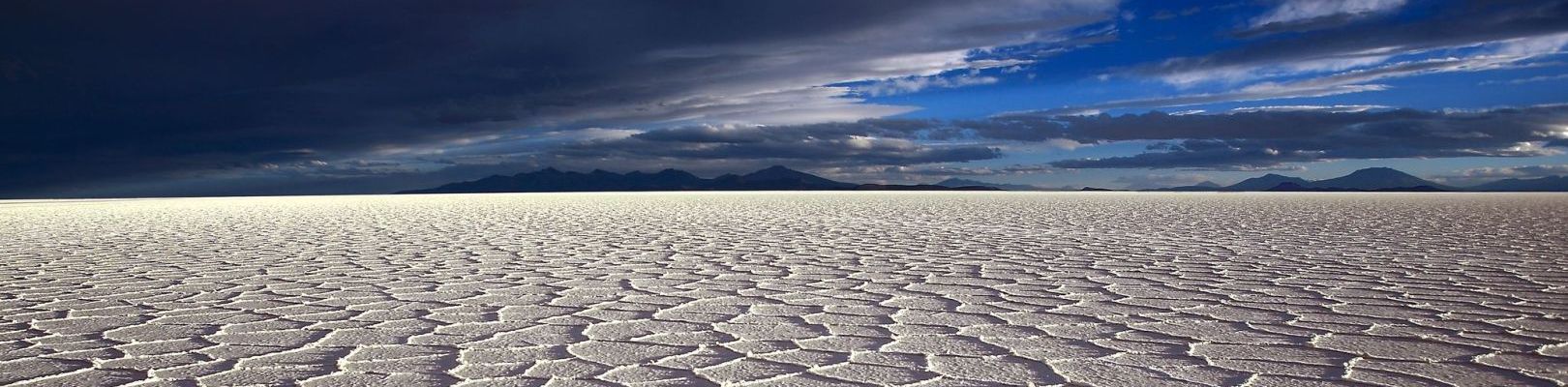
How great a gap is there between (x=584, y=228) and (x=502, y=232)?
1.02 meters

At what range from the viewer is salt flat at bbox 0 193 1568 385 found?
2.83 metres

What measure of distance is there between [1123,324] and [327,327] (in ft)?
8.70

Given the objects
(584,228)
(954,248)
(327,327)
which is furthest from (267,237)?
(327,327)

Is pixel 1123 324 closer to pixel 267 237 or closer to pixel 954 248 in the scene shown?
pixel 954 248

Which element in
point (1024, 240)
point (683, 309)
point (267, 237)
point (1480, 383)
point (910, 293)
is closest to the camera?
point (1480, 383)

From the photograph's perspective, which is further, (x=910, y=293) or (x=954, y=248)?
(x=954, y=248)

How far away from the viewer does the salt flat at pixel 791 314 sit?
2.83 metres

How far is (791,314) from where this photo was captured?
393cm

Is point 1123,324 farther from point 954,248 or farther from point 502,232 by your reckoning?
point 502,232

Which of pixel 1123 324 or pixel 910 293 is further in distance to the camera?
pixel 910 293

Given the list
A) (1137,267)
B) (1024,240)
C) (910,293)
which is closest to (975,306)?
(910,293)

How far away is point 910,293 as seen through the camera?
4.65 metres

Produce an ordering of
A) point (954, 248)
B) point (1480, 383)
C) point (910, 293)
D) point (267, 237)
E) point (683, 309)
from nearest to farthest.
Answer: point (1480, 383) < point (683, 309) < point (910, 293) < point (954, 248) < point (267, 237)

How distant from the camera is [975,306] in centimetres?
415
